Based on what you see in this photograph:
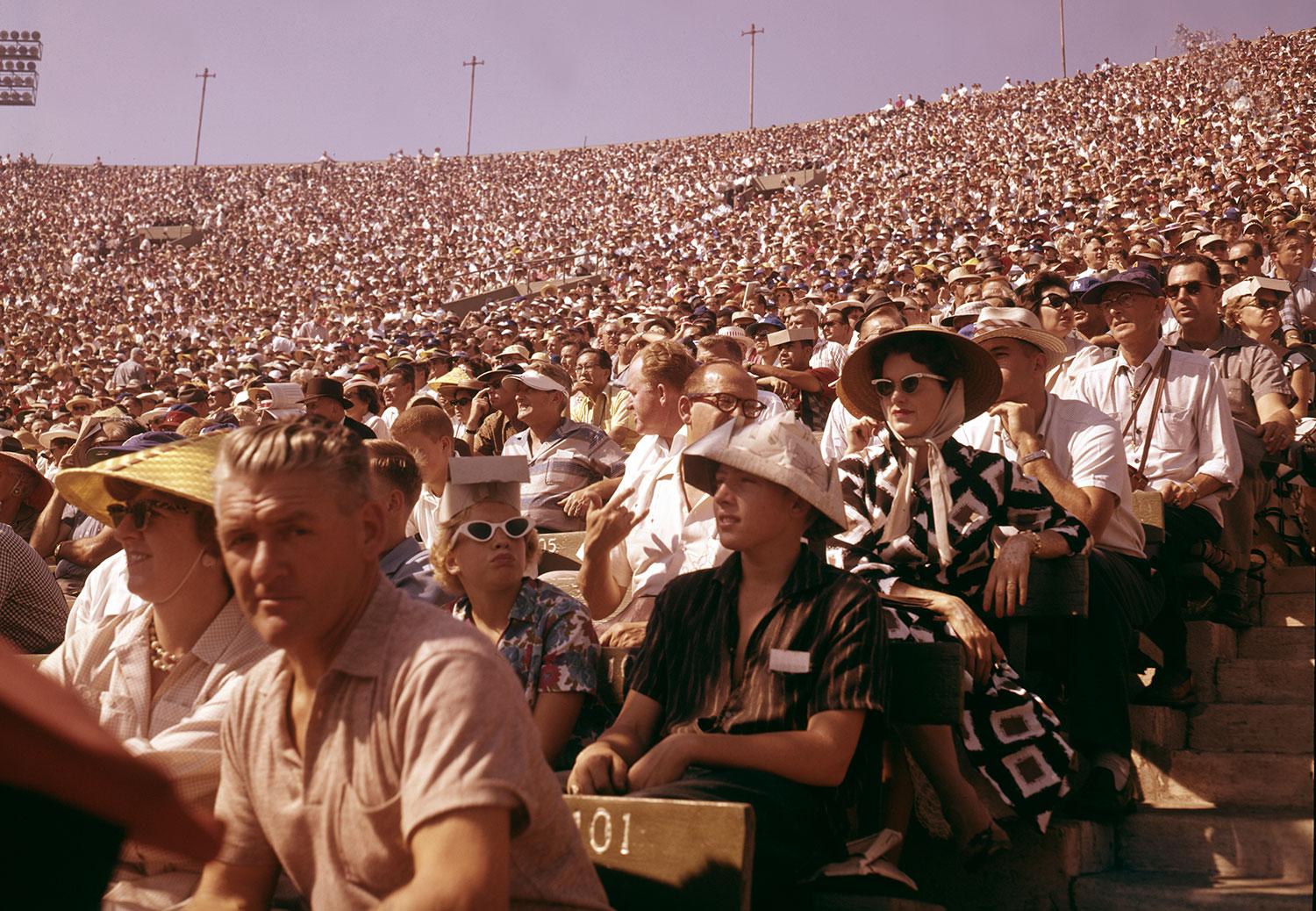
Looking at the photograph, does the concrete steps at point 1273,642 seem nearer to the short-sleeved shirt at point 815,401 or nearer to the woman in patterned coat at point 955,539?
the woman in patterned coat at point 955,539

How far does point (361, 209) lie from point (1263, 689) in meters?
46.0

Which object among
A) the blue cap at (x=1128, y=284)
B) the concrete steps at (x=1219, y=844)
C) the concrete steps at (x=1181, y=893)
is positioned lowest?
the concrete steps at (x=1181, y=893)

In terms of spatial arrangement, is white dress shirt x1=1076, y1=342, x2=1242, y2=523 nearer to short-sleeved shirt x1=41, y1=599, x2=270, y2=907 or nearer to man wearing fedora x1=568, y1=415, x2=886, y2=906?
man wearing fedora x1=568, y1=415, x2=886, y2=906

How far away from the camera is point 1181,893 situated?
340 cm

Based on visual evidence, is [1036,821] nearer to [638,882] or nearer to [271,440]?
[638,882]

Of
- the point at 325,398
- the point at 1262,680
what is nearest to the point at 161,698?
the point at 1262,680

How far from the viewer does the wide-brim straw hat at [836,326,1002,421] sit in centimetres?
419

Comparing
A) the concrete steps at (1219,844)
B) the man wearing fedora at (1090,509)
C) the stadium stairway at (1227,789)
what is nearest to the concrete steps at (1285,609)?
the stadium stairway at (1227,789)

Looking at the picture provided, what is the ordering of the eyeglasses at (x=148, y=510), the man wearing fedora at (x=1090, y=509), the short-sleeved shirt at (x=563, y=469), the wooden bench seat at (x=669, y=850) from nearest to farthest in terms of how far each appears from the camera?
the wooden bench seat at (x=669, y=850) → the eyeglasses at (x=148, y=510) → the man wearing fedora at (x=1090, y=509) → the short-sleeved shirt at (x=563, y=469)

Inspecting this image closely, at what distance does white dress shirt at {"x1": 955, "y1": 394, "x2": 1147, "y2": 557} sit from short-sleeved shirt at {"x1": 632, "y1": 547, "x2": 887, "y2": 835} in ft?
5.36

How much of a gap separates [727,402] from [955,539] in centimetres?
144

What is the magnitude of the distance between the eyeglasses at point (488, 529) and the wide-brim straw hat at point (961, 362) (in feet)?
4.37

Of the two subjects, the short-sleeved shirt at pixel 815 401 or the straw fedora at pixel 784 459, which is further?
the short-sleeved shirt at pixel 815 401

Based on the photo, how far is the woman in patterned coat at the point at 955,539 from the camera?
3.60 meters
